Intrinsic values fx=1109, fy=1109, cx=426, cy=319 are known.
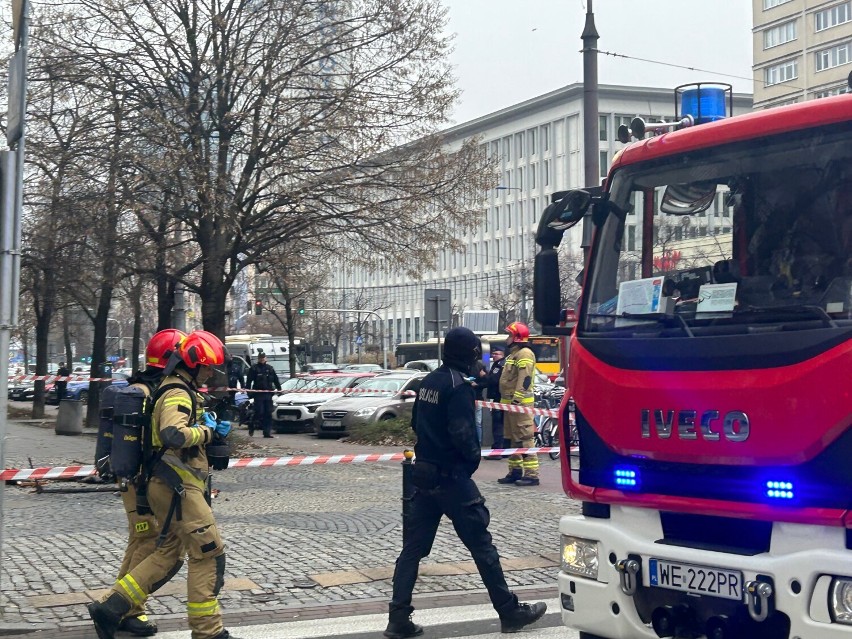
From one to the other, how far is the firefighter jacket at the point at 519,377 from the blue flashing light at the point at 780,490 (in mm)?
9235

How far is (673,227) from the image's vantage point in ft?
18.5

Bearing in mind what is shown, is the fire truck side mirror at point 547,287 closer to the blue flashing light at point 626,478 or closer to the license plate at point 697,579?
the blue flashing light at point 626,478

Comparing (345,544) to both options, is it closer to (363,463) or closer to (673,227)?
(673,227)

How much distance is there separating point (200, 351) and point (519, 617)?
8.19 feet

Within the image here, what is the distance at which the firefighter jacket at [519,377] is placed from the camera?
13852mm

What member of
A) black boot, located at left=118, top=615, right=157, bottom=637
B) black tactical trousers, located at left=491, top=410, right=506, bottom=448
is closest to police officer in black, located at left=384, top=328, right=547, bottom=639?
black boot, located at left=118, top=615, right=157, bottom=637

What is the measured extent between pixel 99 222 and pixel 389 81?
17.8ft

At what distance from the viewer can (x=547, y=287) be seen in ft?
19.3

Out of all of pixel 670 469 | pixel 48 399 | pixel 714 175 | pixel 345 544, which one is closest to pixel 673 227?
pixel 714 175

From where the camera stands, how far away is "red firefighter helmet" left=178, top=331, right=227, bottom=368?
6.37 meters

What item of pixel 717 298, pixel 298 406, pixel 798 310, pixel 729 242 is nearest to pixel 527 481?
pixel 729 242

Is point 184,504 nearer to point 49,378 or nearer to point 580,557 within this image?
point 580,557

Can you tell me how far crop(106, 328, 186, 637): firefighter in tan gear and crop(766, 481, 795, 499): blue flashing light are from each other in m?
3.56

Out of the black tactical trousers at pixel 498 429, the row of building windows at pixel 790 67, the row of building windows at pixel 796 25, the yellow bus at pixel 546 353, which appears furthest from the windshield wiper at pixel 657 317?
the row of building windows at pixel 796 25
